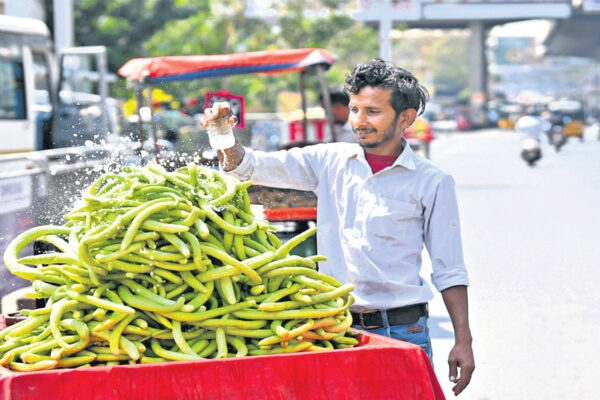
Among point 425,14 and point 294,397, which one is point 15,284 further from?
point 425,14

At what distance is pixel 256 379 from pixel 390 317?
Result: 34.6 inches

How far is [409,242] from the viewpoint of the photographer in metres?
3.16

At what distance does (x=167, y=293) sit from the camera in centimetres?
255

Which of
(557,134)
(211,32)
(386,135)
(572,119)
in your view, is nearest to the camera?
(386,135)

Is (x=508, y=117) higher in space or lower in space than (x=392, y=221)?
lower

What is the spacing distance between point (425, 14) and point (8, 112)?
59.2 metres

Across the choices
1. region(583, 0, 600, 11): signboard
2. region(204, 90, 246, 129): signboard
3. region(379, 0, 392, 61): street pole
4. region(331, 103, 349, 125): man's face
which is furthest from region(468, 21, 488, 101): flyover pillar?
region(204, 90, 246, 129): signboard

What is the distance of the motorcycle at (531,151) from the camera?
78.5 ft

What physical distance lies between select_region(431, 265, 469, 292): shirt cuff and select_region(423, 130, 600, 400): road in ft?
7.38

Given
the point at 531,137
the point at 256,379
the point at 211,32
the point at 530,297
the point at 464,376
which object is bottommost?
the point at 530,297

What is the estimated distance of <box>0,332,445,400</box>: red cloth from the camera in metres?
2.33

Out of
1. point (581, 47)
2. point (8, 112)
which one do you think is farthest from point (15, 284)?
point (581, 47)

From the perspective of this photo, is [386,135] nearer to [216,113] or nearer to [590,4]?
[216,113]

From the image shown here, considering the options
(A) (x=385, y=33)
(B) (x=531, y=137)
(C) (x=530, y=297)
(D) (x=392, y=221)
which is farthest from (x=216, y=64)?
(B) (x=531, y=137)
